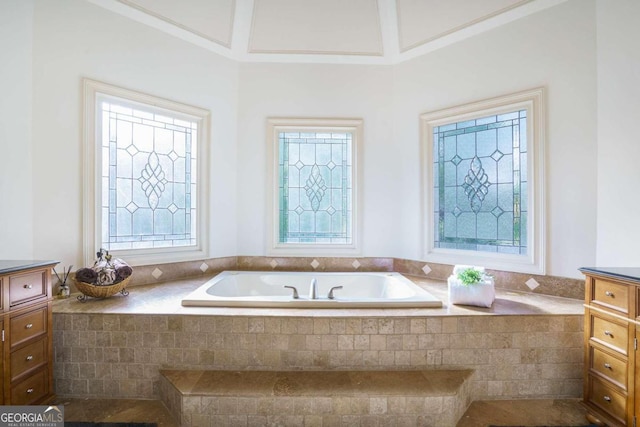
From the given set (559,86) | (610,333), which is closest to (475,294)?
(610,333)

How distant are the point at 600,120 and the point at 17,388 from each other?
3865mm

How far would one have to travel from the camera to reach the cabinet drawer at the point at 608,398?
158 centimetres

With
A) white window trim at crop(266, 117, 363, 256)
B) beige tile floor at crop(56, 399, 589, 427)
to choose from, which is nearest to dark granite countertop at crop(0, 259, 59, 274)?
beige tile floor at crop(56, 399, 589, 427)

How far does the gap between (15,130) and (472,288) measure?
3.21m

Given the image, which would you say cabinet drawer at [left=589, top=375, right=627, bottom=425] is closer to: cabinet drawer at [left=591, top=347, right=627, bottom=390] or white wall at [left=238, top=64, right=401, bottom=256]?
cabinet drawer at [left=591, top=347, right=627, bottom=390]

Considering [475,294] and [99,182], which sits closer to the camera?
[475,294]

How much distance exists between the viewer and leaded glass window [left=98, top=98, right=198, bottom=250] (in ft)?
8.26

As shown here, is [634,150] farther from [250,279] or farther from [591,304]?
[250,279]

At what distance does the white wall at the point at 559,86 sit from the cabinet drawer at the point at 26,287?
3294 mm

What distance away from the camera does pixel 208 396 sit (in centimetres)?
163

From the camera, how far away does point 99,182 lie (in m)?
2.42

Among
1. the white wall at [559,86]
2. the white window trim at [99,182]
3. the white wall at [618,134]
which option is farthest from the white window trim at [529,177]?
the white window trim at [99,182]

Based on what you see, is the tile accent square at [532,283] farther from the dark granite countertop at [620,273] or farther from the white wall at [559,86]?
the dark granite countertop at [620,273]

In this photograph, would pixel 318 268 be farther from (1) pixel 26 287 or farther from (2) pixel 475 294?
(1) pixel 26 287
